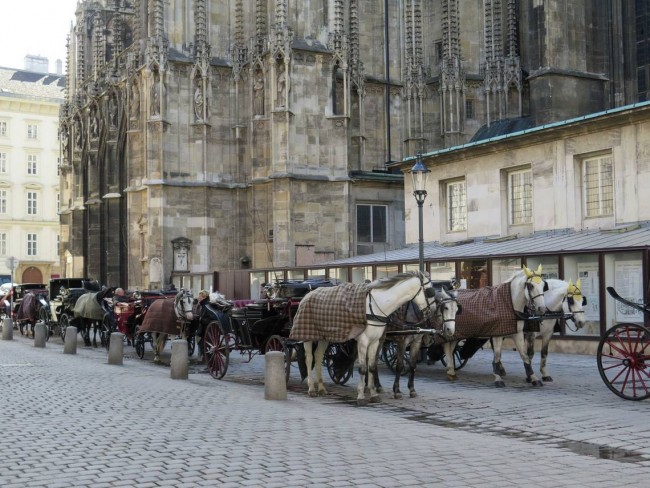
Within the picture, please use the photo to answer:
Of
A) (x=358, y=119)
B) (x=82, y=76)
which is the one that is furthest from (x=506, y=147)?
(x=82, y=76)

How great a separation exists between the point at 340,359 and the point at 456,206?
476 inches

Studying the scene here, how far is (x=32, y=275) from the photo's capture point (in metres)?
69.4

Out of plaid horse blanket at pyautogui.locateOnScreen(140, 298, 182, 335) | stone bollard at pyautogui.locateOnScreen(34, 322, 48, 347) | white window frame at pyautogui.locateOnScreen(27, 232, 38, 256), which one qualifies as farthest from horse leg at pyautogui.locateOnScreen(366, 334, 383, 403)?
white window frame at pyautogui.locateOnScreen(27, 232, 38, 256)

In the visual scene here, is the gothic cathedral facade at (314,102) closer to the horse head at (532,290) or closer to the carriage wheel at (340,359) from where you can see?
the horse head at (532,290)

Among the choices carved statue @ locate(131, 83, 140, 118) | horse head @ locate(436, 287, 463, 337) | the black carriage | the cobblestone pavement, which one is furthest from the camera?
carved statue @ locate(131, 83, 140, 118)

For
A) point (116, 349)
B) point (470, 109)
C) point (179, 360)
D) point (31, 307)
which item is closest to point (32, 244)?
point (31, 307)

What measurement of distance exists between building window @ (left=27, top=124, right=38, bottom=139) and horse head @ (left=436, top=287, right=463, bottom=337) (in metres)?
63.1

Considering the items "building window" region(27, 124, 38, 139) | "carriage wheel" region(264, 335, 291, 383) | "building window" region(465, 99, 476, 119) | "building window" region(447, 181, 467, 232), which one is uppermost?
"building window" region(27, 124, 38, 139)

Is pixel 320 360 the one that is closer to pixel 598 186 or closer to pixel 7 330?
pixel 598 186

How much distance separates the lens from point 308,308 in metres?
12.6

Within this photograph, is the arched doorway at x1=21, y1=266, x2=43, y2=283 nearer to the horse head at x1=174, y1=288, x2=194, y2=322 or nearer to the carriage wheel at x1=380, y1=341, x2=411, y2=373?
the horse head at x1=174, y1=288, x2=194, y2=322

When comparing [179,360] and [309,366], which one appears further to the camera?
[179,360]

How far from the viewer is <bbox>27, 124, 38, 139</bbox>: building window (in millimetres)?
69750

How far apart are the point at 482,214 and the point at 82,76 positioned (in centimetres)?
→ 2924
